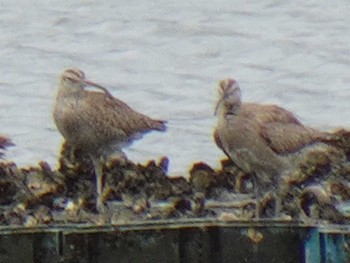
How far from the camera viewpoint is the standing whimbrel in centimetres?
1218

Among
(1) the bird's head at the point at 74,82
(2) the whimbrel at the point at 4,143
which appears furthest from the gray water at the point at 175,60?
(1) the bird's head at the point at 74,82

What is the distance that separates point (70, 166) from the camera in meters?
11.7

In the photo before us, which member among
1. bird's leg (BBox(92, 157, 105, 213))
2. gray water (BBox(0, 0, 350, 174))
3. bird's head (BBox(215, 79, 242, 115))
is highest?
bird's head (BBox(215, 79, 242, 115))

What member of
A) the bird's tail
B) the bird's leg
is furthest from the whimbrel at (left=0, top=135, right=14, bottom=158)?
the bird's tail

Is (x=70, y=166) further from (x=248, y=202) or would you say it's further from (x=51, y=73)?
(x=51, y=73)

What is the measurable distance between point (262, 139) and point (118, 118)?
3.90ft

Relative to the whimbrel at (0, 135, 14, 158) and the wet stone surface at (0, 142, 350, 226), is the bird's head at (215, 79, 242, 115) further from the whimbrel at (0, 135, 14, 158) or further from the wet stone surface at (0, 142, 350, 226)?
the whimbrel at (0, 135, 14, 158)

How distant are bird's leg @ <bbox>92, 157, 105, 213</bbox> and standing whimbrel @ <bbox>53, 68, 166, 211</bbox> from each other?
20 cm

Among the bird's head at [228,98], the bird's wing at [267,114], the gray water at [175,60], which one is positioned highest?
the bird's head at [228,98]

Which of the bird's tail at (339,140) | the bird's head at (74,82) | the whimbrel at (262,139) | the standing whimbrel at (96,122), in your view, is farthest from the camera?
the bird's head at (74,82)

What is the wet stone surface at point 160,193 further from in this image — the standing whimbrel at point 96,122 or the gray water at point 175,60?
the gray water at point 175,60

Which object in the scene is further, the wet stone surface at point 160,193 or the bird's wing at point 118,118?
the bird's wing at point 118,118

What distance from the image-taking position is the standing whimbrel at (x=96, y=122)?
1218 centimetres

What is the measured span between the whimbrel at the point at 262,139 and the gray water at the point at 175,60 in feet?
2.60
